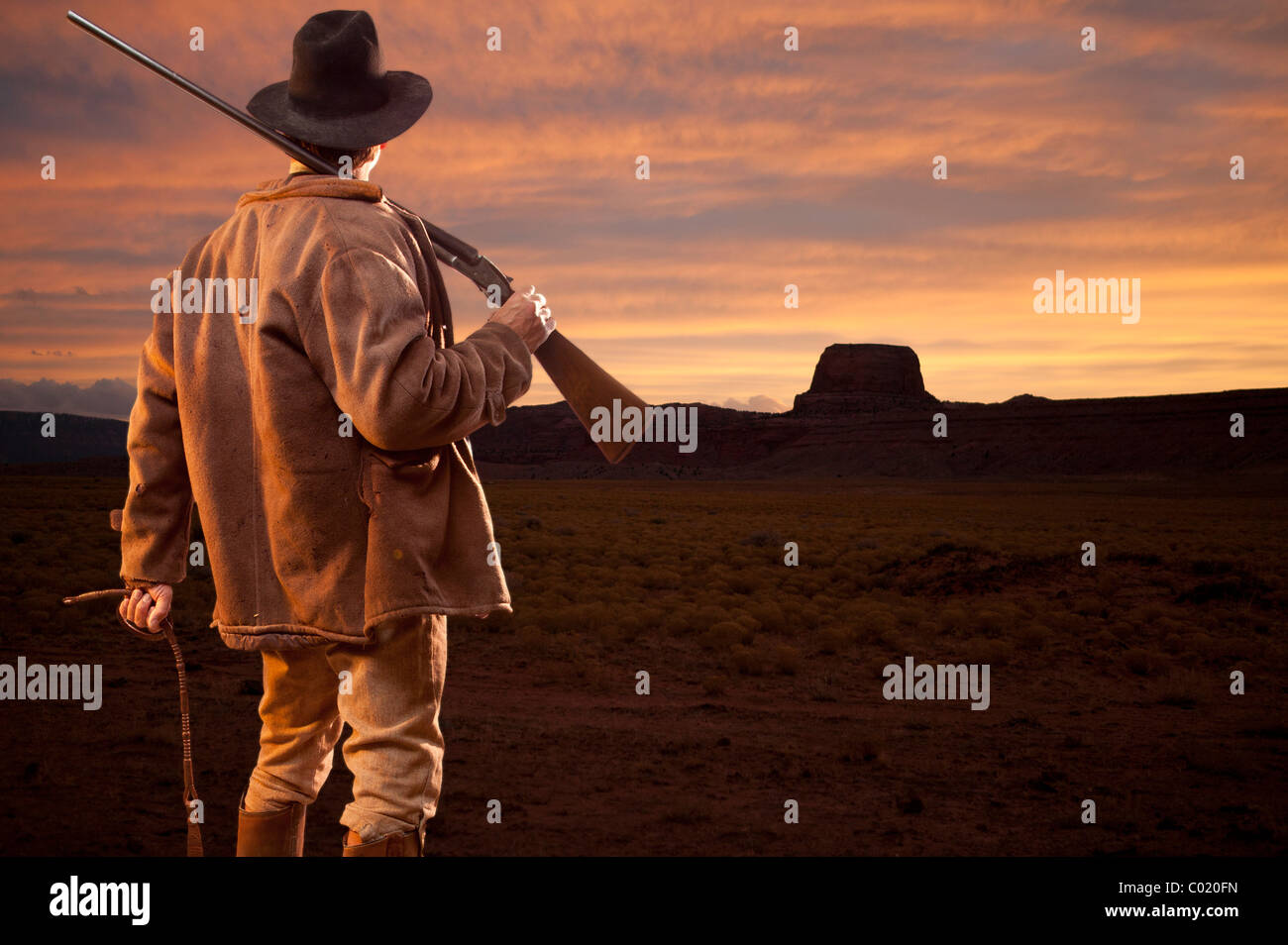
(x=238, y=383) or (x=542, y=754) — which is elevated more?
(x=238, y=383)

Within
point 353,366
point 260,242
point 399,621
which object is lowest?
point 399,621

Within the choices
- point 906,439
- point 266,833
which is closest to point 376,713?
point 266,833

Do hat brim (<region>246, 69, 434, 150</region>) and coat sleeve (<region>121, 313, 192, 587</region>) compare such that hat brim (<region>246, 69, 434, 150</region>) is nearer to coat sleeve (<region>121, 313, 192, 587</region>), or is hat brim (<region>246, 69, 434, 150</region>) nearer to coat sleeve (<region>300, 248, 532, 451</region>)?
coat sleeve (<region>300, 248, 532, 451</region>)

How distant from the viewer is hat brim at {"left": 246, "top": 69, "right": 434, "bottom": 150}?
234 centimetres

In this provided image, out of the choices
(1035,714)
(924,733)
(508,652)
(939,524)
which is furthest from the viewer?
(939,524)

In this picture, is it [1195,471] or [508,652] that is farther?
[1195,471]

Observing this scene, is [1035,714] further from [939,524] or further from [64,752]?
[939,524]

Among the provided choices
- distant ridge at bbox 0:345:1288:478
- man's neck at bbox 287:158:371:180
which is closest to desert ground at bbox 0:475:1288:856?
man's neck at bbox 287:158:371:180

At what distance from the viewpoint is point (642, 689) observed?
27.8 ft

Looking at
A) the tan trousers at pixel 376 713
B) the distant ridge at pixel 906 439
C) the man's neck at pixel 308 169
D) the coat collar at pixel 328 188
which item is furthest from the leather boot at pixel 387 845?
the distant ridge at pixel 906 439

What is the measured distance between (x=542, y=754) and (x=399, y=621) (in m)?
4.12

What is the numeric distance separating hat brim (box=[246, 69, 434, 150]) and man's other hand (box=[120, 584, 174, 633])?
1178 mm

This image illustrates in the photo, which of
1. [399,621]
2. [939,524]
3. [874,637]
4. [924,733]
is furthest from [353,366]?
[939,524]

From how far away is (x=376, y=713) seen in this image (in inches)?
85.2
